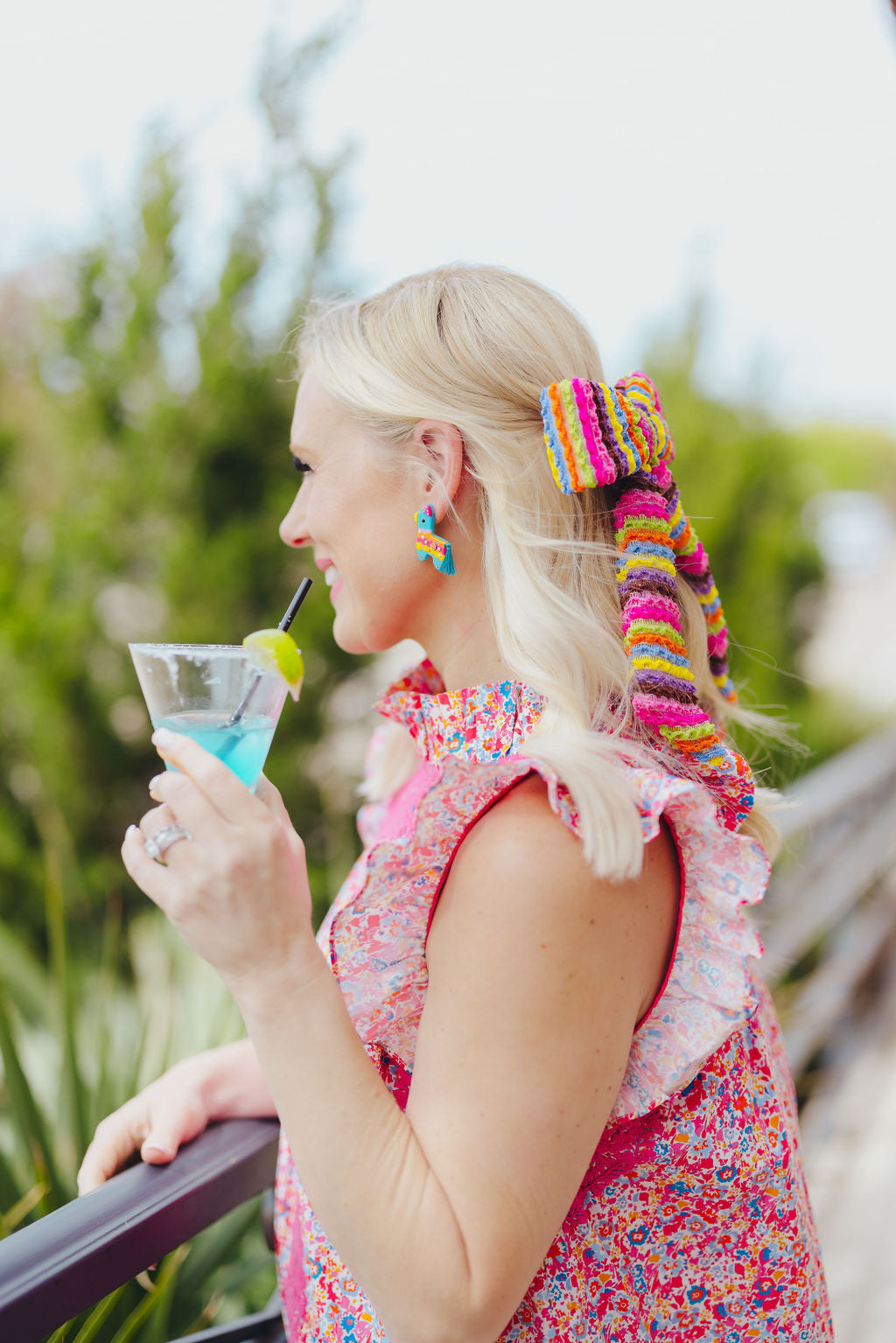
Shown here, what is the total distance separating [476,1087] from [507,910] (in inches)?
6.8

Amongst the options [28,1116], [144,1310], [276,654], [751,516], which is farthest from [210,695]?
[751,516]

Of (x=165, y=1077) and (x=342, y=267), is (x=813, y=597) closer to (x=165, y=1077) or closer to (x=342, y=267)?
(x=342, y=267)

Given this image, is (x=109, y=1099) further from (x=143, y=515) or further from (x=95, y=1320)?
(x=143, y=515)

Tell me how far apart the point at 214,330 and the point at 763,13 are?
3.53 metres

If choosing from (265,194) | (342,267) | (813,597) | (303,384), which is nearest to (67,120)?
(265,194)

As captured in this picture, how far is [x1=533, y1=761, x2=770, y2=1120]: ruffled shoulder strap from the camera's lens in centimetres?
109

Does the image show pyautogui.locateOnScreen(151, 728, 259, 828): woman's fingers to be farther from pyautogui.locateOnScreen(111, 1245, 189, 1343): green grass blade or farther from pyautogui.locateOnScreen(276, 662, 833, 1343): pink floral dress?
pyautogui.locateOnScreen(111, 1245, 189, 1343): green grass blade

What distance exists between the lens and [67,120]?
445 cm

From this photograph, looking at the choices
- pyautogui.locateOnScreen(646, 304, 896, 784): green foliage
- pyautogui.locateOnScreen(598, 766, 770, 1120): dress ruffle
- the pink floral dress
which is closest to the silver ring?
the pink floral dress

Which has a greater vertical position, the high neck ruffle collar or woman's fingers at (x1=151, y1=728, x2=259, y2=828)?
woman's fingers at (x1=151, y1=728, x2=259, y2=828)

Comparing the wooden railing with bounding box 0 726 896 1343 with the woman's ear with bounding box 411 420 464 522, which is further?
the woman's ear with bounding box 411 420 464 522

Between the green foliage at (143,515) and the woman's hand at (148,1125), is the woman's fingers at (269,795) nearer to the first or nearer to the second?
the woman's hand at (148,1125)

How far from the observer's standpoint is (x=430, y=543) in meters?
1.36

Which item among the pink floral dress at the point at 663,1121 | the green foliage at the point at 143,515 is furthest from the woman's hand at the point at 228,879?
the green foliage at the point at 143,515
